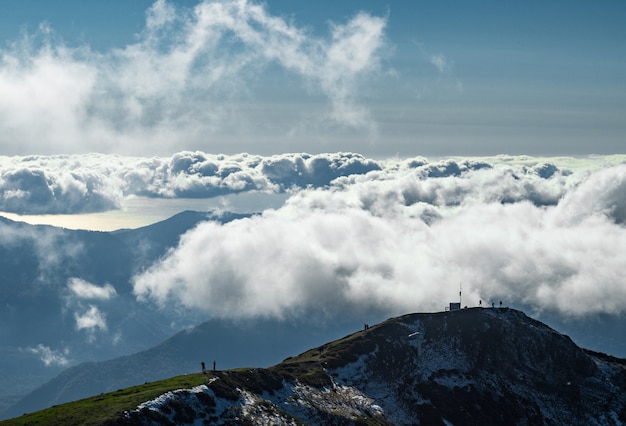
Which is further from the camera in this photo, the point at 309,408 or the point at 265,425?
the point at 309,408

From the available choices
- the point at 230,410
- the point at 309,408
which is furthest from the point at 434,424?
the point at 230,410

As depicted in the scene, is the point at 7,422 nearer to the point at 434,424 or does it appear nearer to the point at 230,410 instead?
the point at 230,410

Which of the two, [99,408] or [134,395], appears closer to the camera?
[99,408]

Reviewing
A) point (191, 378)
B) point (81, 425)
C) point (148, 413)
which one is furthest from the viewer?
point (191, 378)

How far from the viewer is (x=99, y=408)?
141750mm

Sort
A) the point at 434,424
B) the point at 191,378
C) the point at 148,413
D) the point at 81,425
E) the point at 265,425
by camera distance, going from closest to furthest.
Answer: the point at 81,425
the point at 148,413
the point at 265,425
the point at 191,378
the point at 434,424

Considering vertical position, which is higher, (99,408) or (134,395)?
(99,408)

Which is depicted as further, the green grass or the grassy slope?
the grassy slope

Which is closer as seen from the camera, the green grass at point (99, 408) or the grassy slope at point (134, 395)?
the green grass at point (99, 408)

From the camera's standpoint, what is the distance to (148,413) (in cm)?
13900

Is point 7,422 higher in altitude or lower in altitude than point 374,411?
higher

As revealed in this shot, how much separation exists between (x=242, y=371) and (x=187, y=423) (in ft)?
136

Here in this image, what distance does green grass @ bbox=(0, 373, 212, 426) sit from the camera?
133m

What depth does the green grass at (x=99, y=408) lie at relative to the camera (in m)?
133
